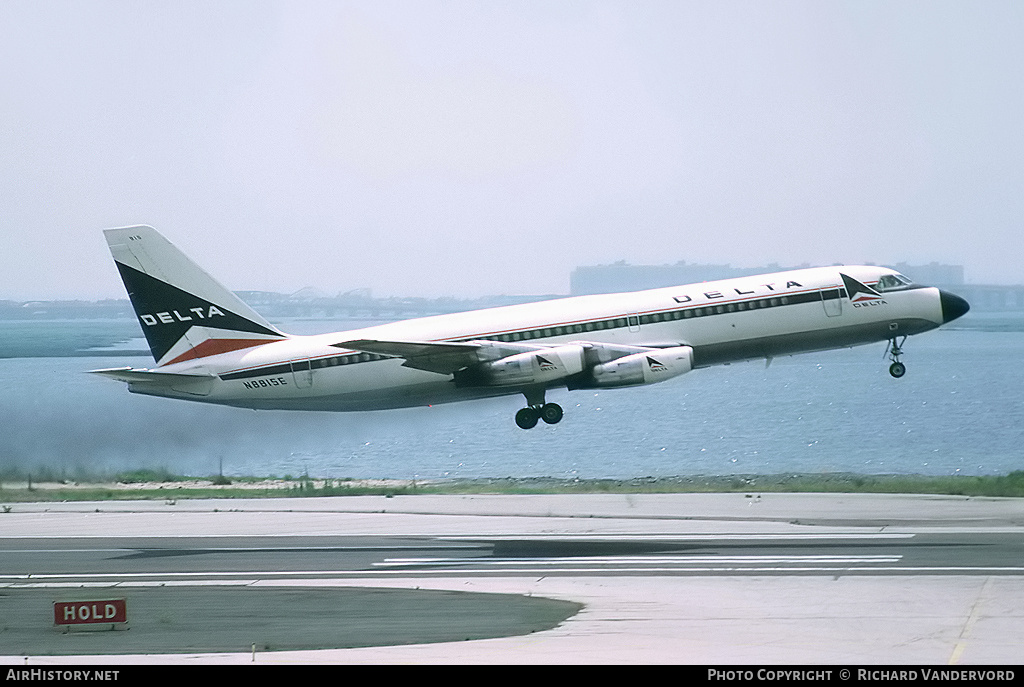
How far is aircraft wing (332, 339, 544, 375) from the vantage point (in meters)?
52.1

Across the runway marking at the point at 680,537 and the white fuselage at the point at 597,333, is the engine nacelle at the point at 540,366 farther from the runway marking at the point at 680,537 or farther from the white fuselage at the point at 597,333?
the runway marking at the point at 680,537

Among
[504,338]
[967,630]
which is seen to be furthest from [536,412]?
[967,630]

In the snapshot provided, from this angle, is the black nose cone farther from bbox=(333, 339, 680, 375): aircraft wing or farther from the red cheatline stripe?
the red cheatline stripe

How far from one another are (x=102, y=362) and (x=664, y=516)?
8015cm

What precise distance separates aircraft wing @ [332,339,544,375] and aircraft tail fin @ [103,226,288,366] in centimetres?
707

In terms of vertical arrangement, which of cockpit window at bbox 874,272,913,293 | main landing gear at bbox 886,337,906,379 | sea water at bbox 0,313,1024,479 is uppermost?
cockpit window at bbox 874,272,913,293

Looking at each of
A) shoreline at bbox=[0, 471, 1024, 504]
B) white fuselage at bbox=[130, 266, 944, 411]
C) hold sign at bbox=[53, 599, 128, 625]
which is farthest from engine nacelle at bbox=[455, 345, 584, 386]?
hold sign at bbox=[53, 599, 128, 625]

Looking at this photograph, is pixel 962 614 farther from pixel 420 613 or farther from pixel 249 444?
pixel 249 444

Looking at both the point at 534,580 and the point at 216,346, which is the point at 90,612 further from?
the point at 216,346

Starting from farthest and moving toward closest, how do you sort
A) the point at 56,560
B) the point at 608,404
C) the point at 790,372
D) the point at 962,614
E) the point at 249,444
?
1. the point at 790,372
2. the point at 608,404
3. the point at 249,444
4. the point at 56,560
5. the point at 962,614

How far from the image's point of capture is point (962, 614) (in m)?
32.0

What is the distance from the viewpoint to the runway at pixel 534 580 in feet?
96.4

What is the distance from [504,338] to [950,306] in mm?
19220

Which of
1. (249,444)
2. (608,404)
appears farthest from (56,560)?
(608,404)
